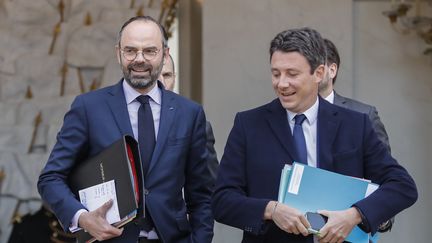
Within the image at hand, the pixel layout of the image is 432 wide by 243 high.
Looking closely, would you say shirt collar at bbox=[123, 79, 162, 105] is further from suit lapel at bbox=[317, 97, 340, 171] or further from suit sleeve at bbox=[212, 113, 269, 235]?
suit lapel at bbox=[317, 97, 340, 171]

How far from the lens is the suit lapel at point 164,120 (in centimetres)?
424

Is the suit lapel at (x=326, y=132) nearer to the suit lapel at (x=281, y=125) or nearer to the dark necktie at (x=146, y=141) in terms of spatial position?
the suit lapel at (x=281, y=125)

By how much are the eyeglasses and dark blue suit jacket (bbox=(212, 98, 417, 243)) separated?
1.50 ft

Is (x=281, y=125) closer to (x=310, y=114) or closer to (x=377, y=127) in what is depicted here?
(x=310, y=114)

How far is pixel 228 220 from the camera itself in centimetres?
412

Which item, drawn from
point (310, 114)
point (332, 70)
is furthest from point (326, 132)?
point (332, 70)

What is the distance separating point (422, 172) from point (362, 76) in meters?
0.77

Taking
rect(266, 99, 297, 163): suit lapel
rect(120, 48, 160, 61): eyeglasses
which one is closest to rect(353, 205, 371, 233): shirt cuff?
rect(266, 99, 297, 163): suit lapel

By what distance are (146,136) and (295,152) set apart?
64 cm

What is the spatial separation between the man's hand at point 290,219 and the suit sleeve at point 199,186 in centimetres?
58

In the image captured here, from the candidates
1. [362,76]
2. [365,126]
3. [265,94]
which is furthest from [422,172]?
[365,126]

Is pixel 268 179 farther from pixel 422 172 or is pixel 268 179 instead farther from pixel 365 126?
pixel 422 172

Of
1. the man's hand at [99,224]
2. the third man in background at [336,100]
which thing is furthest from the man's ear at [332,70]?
the man's hand at [99,224]

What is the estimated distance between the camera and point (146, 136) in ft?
14.0
